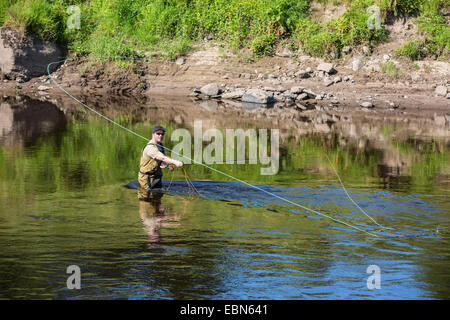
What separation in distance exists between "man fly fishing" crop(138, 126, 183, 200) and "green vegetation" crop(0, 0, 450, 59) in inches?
529

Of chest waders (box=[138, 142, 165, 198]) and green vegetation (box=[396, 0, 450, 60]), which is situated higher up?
green vegetation (box=[396, 0, 450, 60])

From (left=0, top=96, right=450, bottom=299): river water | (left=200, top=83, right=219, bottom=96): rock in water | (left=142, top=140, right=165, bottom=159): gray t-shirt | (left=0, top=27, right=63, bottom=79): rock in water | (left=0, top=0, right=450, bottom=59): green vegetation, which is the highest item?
(left=0, top=0, right=450, bottom=59): green vegetation

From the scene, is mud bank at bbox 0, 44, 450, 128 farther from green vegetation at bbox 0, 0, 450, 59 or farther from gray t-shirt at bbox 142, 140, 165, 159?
gray t-shirt at bbox 142, 140, 165, 159

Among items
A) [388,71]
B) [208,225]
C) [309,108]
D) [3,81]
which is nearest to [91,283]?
[208,225]

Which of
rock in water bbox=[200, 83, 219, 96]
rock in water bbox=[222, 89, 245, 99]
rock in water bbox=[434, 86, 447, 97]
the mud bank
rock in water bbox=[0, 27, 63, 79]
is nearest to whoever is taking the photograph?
the mud bank

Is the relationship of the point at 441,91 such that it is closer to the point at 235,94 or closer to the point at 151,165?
the point at 235,94

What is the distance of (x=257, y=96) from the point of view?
20359mm

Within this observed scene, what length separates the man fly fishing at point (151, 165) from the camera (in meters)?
9.37

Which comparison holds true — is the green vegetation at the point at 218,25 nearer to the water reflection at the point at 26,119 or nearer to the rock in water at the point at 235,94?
the rock in water at the point at 235,94

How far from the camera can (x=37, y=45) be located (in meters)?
23.0

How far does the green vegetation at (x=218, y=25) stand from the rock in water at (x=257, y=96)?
2.47 meters

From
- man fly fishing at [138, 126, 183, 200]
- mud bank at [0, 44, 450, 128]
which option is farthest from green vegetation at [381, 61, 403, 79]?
man fly fishing at [138, 126, 183, 200]

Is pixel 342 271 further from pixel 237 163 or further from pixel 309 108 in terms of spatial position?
pixel 309 108

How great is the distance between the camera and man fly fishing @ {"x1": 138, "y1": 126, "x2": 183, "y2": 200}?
937cm
